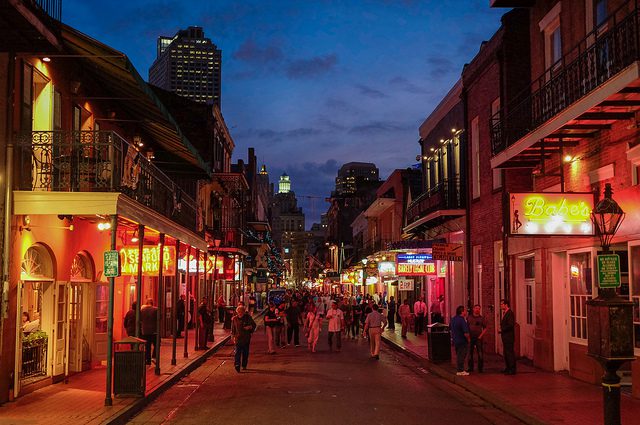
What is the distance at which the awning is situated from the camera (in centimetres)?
1391

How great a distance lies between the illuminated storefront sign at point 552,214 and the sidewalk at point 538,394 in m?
3.14

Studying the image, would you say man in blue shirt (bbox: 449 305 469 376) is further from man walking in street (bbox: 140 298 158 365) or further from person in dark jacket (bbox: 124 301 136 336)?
person in dark jacket (bbox: 124 301 136 336)

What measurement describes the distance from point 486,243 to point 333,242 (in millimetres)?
80953

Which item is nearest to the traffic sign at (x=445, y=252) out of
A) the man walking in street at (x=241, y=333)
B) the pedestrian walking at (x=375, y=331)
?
the pedestrian walking at (x=375, y=331)

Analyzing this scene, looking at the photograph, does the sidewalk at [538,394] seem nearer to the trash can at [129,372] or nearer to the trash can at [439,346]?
the trash can at [439,346]

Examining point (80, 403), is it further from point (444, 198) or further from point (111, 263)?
point (444, 198)

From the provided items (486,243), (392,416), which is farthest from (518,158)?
(392,416)

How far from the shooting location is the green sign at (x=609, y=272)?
9492mm

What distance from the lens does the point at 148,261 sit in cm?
1986

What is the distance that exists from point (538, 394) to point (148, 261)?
1072 cm

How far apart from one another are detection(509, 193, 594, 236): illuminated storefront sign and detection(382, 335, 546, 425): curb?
10.8 feet

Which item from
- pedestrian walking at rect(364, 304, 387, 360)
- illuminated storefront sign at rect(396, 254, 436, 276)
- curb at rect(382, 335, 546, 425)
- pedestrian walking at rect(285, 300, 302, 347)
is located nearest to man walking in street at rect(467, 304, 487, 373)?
curb at rect(382, 335, 546, 425)

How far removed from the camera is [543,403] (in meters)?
13.1

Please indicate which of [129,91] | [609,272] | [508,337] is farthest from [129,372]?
[609,272]
